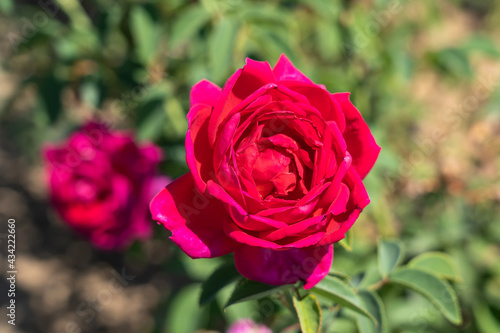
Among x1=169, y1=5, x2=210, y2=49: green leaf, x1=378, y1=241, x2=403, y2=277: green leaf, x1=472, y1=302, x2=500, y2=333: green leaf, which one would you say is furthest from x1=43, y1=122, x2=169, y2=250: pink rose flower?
x1=472, y1=302, x2=500, y2=333: green leaf

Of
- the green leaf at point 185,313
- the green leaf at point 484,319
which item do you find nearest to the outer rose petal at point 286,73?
the green leaf at point 185,313

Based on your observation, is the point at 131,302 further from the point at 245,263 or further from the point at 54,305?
the point at 245,263

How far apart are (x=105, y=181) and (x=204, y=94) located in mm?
888

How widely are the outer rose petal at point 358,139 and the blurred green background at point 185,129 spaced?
1.88ft

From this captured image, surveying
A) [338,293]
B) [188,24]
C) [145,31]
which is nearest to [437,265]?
[338,293]

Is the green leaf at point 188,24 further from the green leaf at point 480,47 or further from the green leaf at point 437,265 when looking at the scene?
the green leaf at point 480,47

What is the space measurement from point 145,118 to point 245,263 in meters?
0.98

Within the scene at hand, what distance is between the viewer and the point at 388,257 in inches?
39.6

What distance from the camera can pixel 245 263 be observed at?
73 cm

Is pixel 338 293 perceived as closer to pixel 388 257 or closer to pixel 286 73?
pixel 388 257

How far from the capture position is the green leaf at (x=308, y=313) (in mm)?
773

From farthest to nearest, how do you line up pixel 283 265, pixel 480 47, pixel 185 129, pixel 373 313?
1. pixel 480 47
2. pixel 185 129
3. pixel 373 313
4. pixel 283 265

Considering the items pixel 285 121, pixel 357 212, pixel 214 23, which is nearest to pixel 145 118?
pixel 214 23

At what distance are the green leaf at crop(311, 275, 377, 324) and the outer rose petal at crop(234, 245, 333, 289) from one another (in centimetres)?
9
